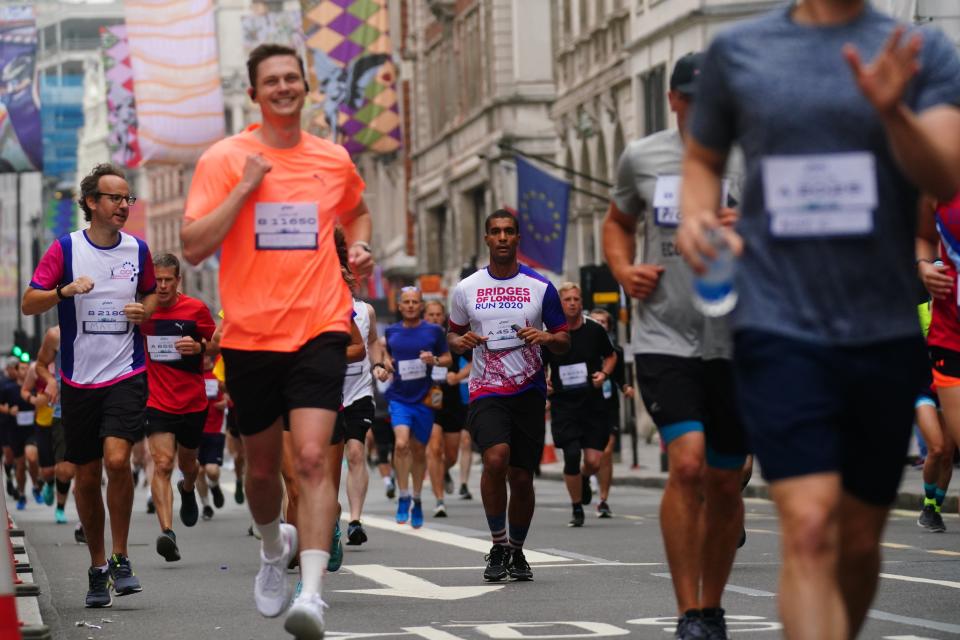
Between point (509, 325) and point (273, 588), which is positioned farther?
point (509, 325)

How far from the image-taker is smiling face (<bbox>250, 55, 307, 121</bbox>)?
8.27m

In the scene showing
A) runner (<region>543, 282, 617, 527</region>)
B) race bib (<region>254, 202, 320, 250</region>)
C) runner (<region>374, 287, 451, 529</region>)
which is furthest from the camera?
runner (<region>374, 287, 451, 529</region>)

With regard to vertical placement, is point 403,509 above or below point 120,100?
below

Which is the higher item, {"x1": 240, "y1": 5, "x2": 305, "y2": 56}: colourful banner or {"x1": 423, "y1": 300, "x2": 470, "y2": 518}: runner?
{"x1": 240, "y1": 5, "x2": 305, "y2": 56}: colourful banner

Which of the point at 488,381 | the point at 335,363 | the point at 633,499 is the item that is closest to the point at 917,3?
the point at 633,499

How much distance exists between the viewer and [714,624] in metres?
7.56

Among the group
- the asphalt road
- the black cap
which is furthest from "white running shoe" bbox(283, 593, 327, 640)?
the black cap

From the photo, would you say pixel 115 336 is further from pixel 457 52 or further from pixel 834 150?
pixel 457 52

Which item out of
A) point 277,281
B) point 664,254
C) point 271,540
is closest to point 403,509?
point 271,540

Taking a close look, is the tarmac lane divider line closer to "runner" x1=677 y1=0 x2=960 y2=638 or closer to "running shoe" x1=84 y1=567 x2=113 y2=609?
"running shoe" x1=84 y1=567 x2=113 y2=609

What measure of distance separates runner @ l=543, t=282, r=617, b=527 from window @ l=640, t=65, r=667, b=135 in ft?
64.2

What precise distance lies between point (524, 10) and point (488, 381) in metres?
43.7

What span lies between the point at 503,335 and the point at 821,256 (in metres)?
7.21

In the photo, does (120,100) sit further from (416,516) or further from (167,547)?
(167,547)
